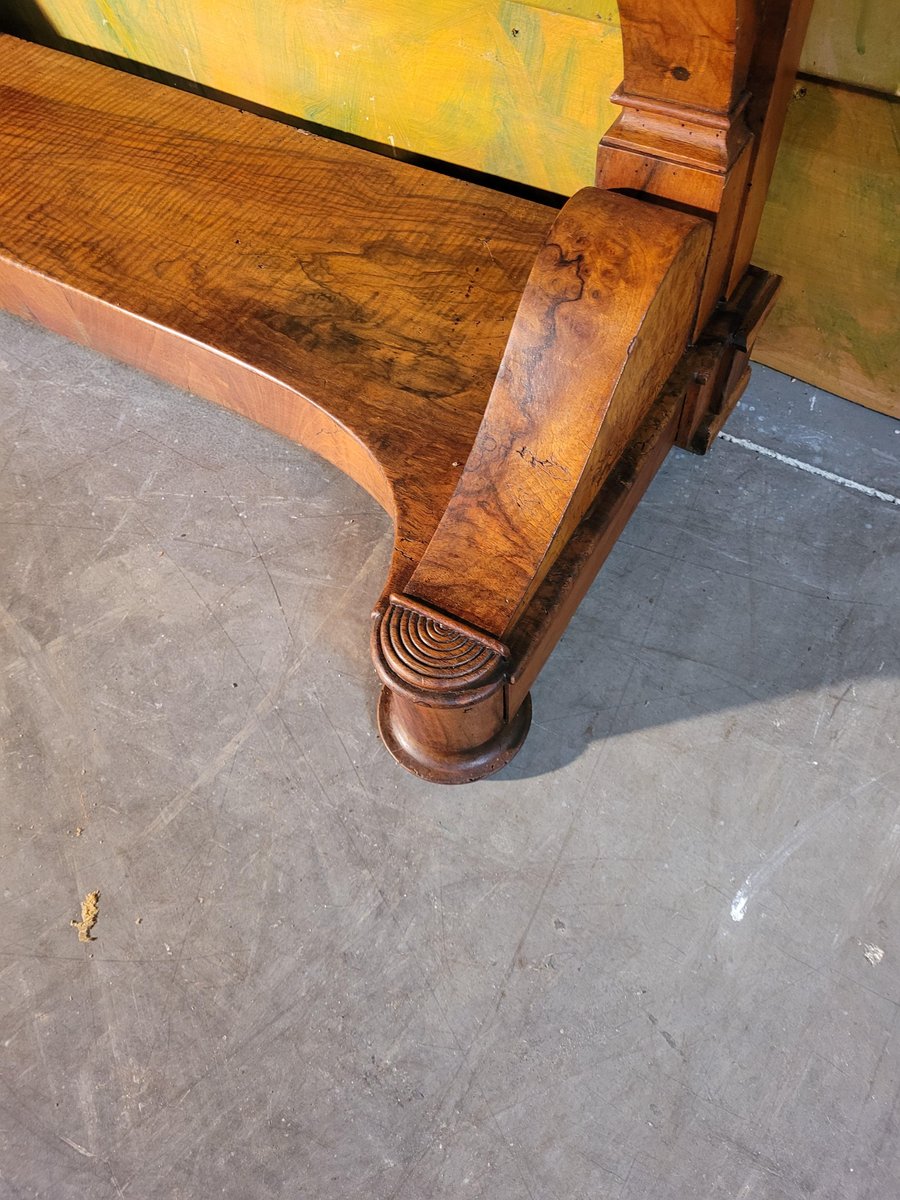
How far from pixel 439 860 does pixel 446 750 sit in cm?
14

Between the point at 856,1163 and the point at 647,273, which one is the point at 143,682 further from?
the point at 856,1163

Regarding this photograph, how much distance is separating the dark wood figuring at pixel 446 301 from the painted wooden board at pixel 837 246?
0.49 feet

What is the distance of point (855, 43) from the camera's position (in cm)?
111

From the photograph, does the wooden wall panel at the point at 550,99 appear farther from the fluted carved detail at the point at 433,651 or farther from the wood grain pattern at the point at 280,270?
the fluted carved detail at the point at 433,651

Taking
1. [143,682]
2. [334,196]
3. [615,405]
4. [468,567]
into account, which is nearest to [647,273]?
[615,405]

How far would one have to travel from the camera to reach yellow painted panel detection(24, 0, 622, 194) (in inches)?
50.8

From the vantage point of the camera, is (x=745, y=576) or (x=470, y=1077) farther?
(x=745, y=576)

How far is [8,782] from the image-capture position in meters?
1.28

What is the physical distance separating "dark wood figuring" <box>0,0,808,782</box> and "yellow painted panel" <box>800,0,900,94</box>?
184 millimetres

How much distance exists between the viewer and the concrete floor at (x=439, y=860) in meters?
1.04

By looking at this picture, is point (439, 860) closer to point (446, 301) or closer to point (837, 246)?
point (446, 301)

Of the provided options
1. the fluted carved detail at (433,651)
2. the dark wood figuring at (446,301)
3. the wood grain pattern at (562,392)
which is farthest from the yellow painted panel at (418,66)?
the fluted carved detail at (433,651)

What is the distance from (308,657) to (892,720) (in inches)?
32.2

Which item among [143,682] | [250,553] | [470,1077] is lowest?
[470,1077]
